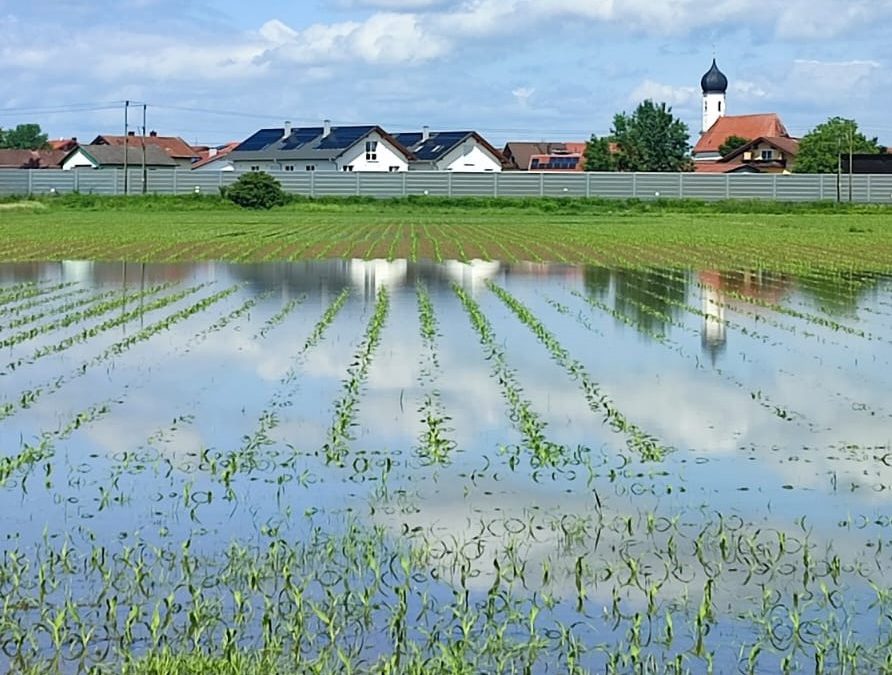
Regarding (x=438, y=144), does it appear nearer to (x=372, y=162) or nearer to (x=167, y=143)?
(x=372, y=162)

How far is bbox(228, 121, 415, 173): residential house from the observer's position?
261 ft

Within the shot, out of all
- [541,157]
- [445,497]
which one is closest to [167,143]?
[541,157]

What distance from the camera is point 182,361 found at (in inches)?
488

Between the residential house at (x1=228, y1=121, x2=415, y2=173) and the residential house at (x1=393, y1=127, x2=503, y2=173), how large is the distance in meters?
1.66

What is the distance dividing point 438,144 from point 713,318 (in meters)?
70.4

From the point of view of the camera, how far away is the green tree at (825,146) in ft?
262

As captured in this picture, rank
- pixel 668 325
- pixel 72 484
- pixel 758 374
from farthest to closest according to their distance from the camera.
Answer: pixel 668 325
pixel 758 374
pixel 72 484

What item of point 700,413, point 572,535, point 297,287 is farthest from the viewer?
point 297,287

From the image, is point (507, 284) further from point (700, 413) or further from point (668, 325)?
point (700, 413)

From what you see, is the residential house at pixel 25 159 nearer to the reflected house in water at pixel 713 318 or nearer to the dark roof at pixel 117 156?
the dark roof at pixel 117 156

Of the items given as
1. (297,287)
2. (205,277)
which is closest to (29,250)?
(205,277)

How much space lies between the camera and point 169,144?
4208 inches

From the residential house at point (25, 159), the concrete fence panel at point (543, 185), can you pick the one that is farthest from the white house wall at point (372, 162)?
the residential house at point (25, 159)

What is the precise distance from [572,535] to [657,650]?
155 cm
